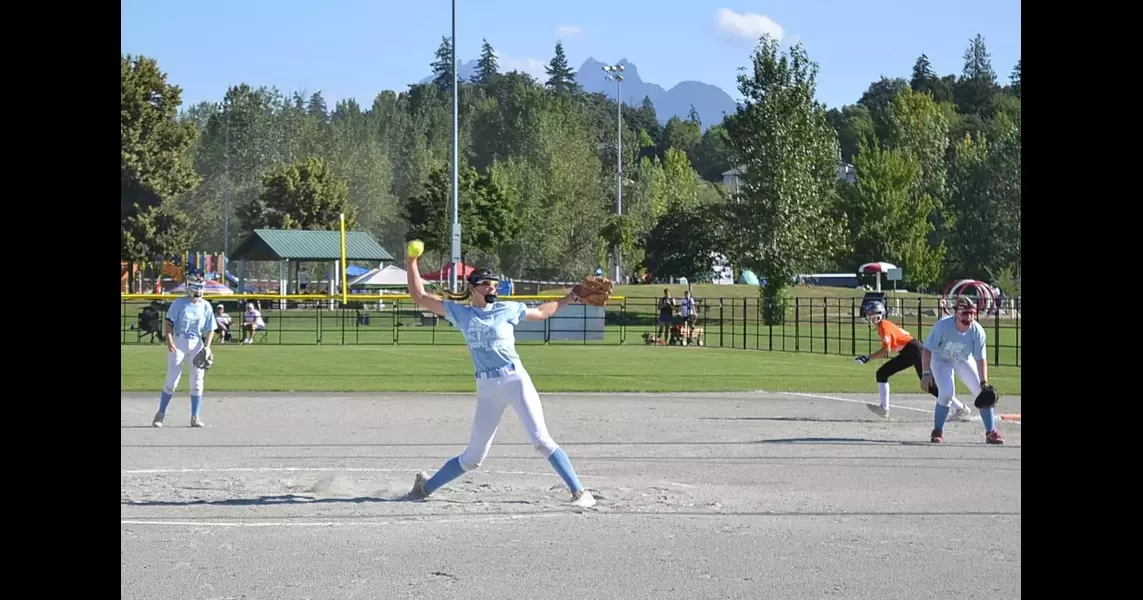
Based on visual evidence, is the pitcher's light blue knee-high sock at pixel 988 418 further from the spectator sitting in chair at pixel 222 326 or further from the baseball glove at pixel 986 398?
the spectator sitting in chair at pixel 222 326

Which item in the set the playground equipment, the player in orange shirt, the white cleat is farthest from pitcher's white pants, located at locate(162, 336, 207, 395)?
the playground equipment

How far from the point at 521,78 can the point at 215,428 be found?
520ft

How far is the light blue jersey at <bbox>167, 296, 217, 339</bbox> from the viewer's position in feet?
55.0

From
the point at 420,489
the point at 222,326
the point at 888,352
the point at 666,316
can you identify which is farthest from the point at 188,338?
the point at 666,316

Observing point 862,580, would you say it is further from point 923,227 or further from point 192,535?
point 923,227

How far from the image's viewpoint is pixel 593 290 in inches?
411

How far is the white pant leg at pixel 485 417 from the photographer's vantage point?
10.1 metres

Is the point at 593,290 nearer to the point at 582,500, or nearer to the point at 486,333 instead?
the point at 486,333

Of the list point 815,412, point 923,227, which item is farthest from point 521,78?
point 815,412

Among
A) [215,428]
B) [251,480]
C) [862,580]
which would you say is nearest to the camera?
→ [862,580]

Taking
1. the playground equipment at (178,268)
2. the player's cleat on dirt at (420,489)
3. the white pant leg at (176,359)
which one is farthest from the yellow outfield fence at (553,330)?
the player's cleat on dirt at (420,489)

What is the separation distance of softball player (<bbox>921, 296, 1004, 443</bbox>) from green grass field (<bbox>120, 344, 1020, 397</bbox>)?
8987 millimetres

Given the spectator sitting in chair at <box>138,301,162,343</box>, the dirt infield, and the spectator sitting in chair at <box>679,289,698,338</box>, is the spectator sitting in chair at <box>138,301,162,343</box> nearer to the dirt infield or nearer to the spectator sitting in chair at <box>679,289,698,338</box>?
the spectator sitting in chair at <box>679,289,698,338</box>
